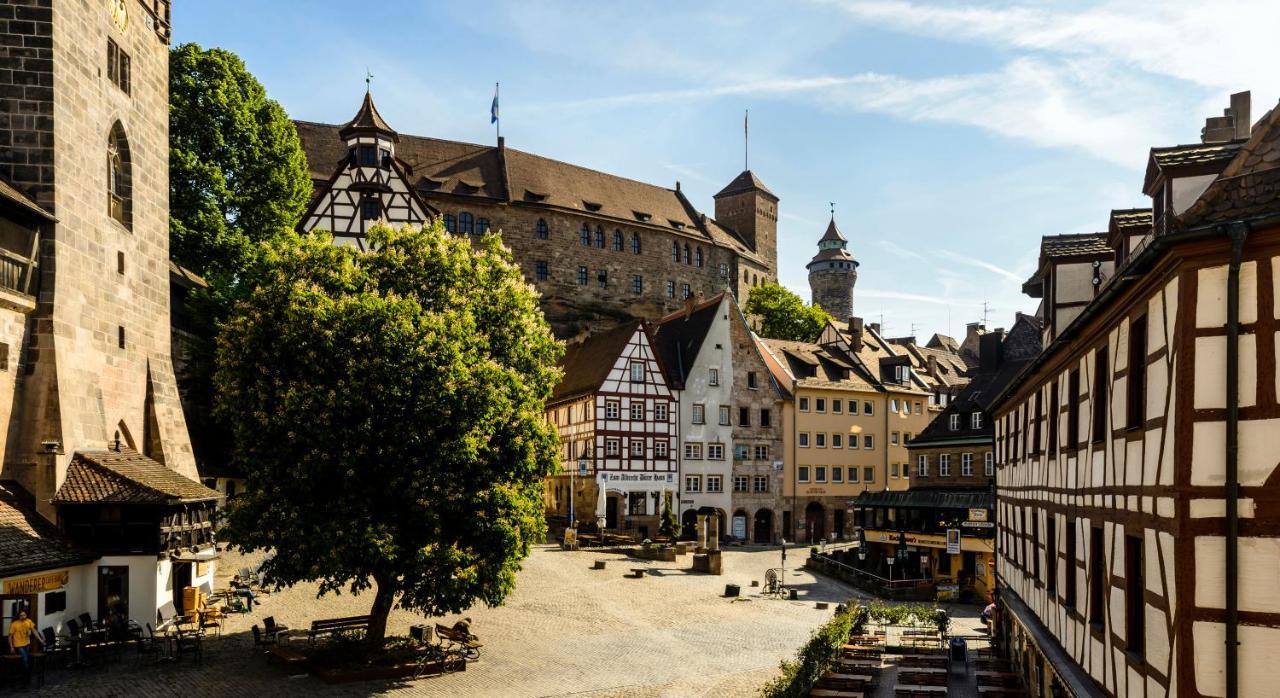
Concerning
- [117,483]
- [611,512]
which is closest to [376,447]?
[117,483]

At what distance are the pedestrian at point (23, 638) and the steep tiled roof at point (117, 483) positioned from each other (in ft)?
16.7

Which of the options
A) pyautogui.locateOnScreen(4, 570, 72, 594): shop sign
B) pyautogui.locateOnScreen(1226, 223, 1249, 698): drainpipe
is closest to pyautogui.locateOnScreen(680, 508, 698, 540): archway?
pyautogui.locateOnScreen(4, 570, 72, 594): shop sign

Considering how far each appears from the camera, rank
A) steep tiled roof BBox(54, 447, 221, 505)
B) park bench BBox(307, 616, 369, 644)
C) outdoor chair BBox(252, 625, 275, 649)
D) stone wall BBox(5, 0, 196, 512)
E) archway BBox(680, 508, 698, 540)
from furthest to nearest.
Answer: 1. archway BBox(680, 508, 698, 540)
2. stone wall BBox(5, 0, 196, 512)
3. steep tiled roof BBox(54, 447, 221, 505)
4. park bench BBox(307, 616, 369, 644)
5. outdoor chair BBox(252, 625, 275, 649)

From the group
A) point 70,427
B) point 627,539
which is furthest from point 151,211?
point 627,539

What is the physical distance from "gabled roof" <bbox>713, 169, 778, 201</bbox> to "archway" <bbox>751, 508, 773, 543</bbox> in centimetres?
6193

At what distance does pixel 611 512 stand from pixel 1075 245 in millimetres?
38903

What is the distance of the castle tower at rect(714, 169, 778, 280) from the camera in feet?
375

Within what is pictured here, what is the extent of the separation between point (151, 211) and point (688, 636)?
2166cm

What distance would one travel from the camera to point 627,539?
47750 mm

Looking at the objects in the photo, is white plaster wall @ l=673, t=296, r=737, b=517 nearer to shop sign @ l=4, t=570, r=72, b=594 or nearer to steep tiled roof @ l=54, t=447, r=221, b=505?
steep tiled roof @ l=54, t=447, r=221, b=505

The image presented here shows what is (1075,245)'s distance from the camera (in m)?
18.4

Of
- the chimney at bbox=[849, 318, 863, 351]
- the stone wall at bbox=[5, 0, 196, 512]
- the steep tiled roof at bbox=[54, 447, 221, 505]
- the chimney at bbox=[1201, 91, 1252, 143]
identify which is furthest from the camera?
the chimney at bbox=[849, 318, 863, 351]

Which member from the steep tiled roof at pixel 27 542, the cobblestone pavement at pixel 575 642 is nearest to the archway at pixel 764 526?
the cobblestone pavement at pixel 575 642

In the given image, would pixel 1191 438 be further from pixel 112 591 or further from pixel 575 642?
pixel 112 591
